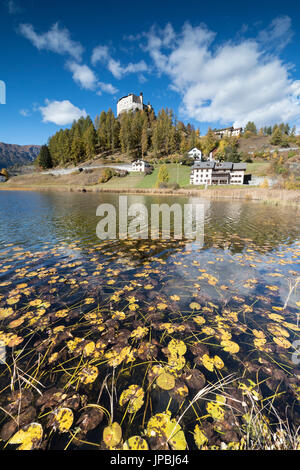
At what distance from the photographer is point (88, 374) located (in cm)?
345

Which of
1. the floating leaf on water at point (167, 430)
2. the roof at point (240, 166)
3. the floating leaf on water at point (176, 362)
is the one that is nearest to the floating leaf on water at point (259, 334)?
the floating leaf on water at point (176, 362)

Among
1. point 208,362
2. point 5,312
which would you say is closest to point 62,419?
point 208,362

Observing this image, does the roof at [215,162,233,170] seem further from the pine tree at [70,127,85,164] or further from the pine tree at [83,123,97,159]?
the pine tree at [70,127,85,164]

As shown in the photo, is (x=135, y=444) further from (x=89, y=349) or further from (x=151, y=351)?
A: (x=89, y=349)

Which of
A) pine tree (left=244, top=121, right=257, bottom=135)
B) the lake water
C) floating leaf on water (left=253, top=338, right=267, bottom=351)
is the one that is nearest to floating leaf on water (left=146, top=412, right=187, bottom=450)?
the lake water

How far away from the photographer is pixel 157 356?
3867mm

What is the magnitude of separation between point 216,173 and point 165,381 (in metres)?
81.6

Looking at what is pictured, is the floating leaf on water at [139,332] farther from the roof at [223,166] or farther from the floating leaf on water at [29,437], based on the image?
the roof at [223,166]

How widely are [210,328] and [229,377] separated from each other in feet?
4.10

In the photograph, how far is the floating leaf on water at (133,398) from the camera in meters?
2.94

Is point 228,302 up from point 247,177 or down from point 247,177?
down

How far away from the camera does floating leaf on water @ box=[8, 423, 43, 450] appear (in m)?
2.42
